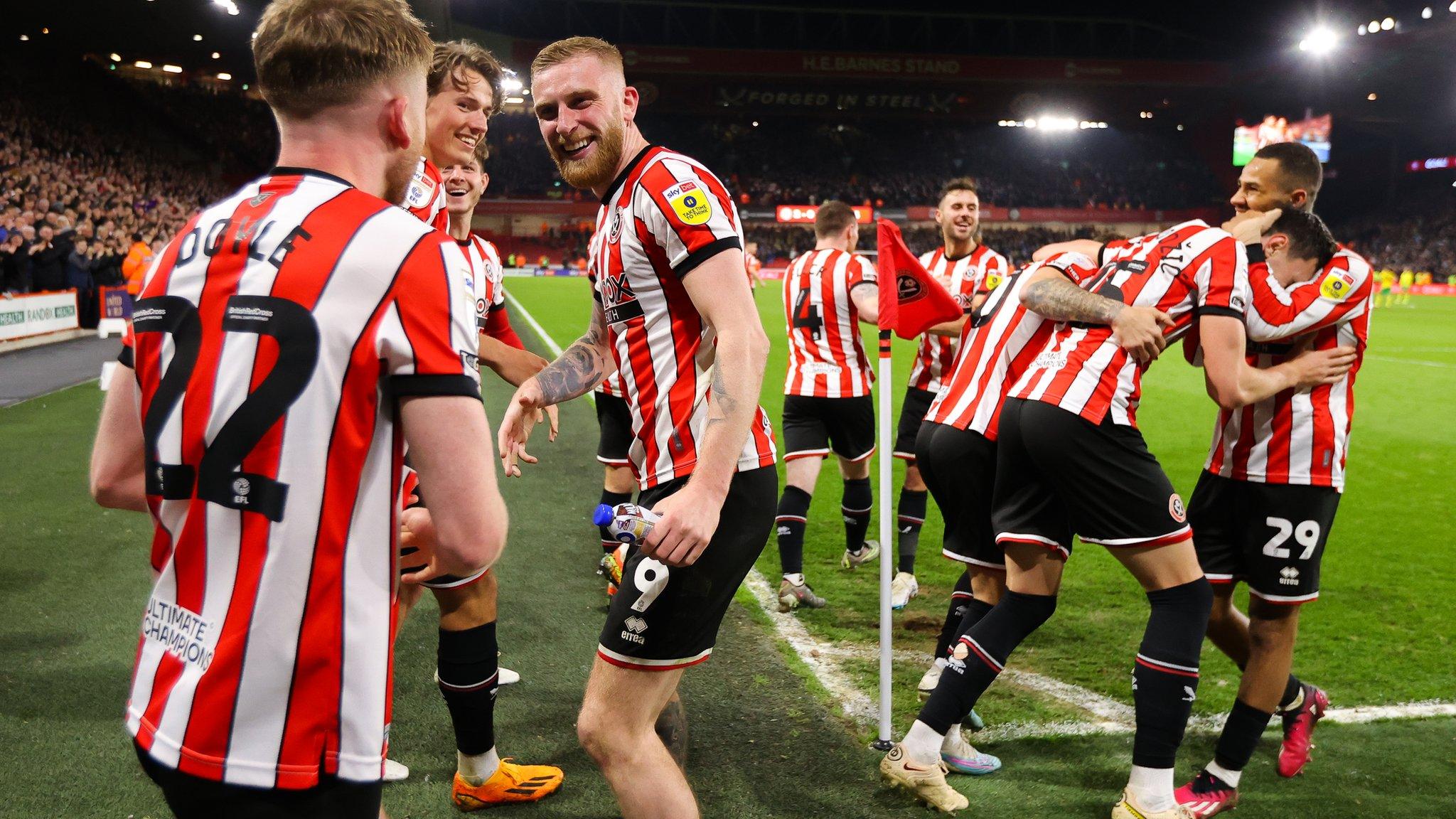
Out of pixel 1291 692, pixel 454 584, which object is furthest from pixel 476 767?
pixel 1291 692

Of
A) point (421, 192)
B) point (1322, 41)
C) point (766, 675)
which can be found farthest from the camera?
point (1322, 41)

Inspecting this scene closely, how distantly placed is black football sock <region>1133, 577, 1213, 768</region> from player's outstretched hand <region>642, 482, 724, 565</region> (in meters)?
1.79

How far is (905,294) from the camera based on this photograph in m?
3.83

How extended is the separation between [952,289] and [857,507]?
1568 millimetres

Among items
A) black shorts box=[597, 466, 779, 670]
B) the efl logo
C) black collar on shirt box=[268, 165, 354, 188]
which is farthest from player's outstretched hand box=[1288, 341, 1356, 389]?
black collar on shirt box=[268, 165, 354, 188]

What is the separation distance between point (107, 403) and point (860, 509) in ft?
16.4

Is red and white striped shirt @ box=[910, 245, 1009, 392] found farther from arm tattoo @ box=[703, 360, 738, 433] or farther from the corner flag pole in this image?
arm tattoo @ box=[703, 360, 738, 433]

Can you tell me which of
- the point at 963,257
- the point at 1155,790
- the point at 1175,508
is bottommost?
the point at 1155,790

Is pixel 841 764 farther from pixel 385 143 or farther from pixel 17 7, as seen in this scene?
pixel 17 7

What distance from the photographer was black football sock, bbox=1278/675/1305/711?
374 centimetres

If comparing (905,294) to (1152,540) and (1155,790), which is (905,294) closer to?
(1152,540)

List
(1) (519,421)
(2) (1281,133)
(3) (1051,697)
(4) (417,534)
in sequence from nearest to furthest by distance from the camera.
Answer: (4) (417,534) → (1) (519,421) → (3) (1051,697) → (2) (1281,133)

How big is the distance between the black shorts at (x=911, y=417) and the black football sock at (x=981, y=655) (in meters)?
2.81

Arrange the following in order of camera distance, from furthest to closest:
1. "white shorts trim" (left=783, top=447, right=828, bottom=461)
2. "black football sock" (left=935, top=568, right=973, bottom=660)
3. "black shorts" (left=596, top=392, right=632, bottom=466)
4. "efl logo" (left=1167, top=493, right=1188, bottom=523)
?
"white shorts trim" (left=783, top=447, right=828, bottom=461)
"black shorts" (left=596, top=392, right=632, bottom=466)
"black football sock" (left=935, top=568, right=973, bottom=660)
"efl logo" (left=1167, top=493, right=1188, bottom=523)
